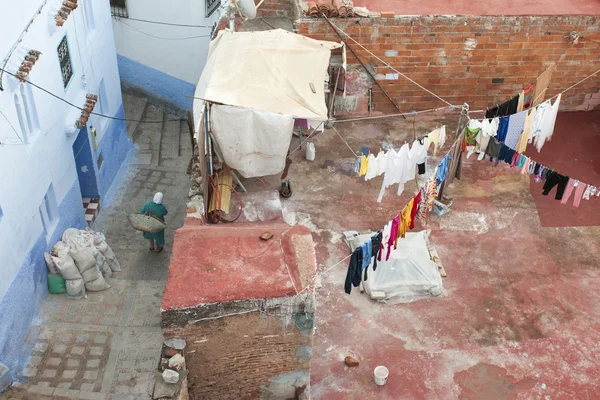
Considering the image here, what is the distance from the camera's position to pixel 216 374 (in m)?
7.43

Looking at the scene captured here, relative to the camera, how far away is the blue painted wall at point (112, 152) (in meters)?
17.2

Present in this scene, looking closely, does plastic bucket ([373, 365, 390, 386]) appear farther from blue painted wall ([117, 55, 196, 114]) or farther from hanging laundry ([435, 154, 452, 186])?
blue painted wall ([117, 55, 196, 114])

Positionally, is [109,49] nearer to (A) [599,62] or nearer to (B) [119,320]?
(B) [119,320]

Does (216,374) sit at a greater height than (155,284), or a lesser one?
greater

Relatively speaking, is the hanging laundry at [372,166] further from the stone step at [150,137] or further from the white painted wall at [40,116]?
the stone step at [150,137]

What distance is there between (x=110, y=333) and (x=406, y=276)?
644 cm

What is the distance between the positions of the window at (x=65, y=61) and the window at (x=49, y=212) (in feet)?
8.05

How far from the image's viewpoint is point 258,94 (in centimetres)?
1065

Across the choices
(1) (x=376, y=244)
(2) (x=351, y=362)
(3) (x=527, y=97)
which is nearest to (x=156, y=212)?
(1) (x=376, y=244)

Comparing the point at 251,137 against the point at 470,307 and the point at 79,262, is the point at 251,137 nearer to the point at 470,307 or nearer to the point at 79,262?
the point at 470,307

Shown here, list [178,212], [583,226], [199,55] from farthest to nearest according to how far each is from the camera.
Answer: [199,55] → [178,212] → [583,226]

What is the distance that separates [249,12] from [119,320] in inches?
259

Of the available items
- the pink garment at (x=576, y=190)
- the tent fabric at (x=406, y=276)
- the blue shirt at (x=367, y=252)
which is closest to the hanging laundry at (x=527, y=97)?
the pink garment at (x=576, y=190)

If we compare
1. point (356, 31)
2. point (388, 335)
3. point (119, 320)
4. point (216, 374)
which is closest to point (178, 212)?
point (119, 320)
